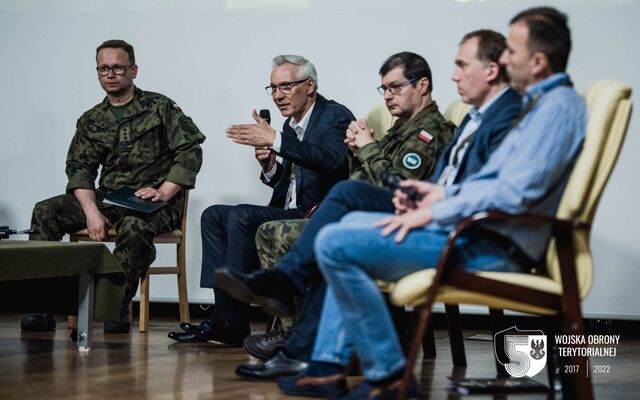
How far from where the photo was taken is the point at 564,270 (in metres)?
2.41

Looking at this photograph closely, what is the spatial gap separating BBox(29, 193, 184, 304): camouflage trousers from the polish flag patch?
1546 millimetres

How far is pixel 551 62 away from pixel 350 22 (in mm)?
2659

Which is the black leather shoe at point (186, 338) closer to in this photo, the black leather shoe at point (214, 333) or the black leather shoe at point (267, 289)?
the black leather shoe at point (214, 333)

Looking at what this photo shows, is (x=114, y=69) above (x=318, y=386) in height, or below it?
above

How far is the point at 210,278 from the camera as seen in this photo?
4074mm

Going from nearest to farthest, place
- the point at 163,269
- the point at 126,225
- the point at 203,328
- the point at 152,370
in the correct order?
the point at 152,370
the point at 203,328
the point at 126,225
the point at 163,269

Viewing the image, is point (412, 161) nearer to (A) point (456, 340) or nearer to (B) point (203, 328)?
(A) point (456, 340)

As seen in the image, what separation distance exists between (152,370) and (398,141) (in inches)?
45.4

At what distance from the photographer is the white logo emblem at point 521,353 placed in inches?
131

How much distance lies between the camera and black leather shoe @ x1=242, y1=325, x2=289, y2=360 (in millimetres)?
3547

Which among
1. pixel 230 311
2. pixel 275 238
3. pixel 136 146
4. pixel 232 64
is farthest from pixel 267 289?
pixel 232 64

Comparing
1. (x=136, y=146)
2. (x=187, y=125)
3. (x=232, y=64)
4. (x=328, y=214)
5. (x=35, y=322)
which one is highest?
(x=232, y=64)

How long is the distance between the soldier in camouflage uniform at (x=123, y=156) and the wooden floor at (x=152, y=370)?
21.6 inches

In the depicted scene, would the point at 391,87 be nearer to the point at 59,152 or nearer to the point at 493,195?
the point at 493,195
